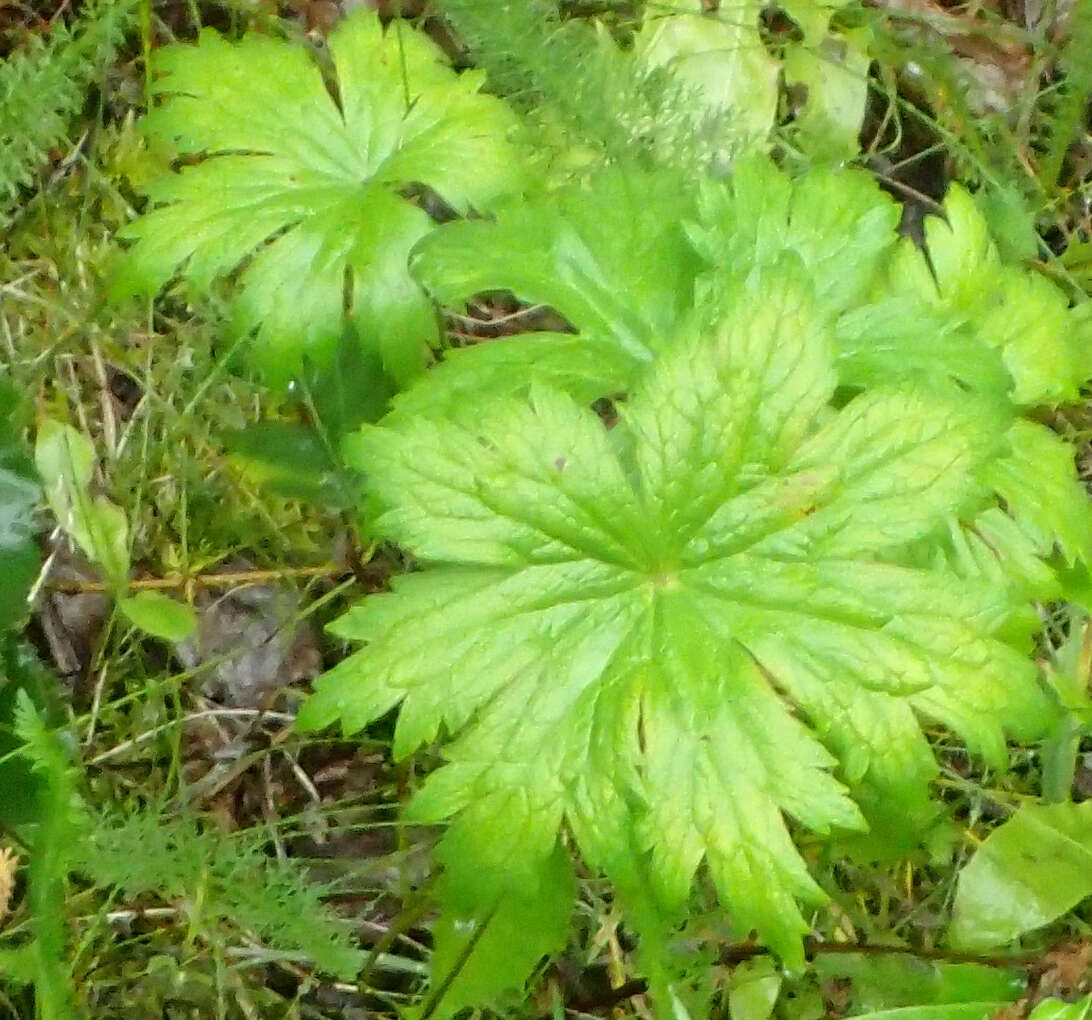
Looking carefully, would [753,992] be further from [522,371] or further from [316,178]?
[316,178]

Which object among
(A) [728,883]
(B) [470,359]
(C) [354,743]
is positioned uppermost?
(B) [470,359]

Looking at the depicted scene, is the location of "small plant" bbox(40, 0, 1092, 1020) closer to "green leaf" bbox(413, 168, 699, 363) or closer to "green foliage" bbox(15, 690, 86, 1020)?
"green leaf" bbox(413, 168, 699, 363)

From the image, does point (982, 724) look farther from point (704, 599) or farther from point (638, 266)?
point (638, 266)

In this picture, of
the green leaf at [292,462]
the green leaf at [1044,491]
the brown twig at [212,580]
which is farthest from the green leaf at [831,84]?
the brown twig at [212,580]

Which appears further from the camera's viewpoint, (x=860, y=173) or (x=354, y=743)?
(x=354, y=743)

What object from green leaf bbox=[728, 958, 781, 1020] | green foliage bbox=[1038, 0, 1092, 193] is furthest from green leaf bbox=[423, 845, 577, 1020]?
green foliage bbox=[1038, 0, 1092, 193]

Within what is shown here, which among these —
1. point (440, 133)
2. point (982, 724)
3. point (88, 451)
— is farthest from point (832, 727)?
point (88, 451)
